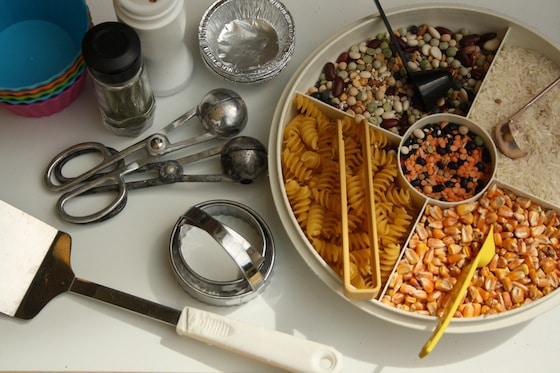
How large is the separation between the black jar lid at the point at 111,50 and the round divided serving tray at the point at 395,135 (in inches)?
10.1

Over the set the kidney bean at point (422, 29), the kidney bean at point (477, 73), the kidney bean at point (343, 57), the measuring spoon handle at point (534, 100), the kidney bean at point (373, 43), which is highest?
the kidney bean at point (343, 57)

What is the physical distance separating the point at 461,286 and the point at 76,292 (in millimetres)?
572

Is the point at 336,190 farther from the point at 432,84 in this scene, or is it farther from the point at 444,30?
the point at 444,30

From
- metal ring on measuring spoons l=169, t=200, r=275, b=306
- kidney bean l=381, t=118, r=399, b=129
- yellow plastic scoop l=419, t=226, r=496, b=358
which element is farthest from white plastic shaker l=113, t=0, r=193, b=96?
yellow plastic scoop l=419, t=226, r=496, b=358

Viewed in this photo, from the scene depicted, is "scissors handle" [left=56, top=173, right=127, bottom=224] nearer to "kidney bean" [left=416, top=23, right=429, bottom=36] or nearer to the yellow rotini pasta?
the yellow rotini pasta

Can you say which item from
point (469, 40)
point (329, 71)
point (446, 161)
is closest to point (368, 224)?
point (446, 161)

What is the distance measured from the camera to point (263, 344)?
1.01m

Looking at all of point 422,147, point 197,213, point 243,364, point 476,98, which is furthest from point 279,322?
point 476,98

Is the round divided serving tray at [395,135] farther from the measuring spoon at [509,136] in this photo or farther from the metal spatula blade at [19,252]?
the metal spatula blade at [19,252]

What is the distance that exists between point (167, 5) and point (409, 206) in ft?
1.59

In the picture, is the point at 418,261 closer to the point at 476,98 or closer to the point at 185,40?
the point at 476,98

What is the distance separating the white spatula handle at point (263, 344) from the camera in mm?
993

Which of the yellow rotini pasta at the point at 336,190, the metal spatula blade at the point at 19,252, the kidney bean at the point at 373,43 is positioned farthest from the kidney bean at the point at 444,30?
the metal spatula blade at the point at 19,252

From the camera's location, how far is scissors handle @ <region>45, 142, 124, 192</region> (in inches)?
46.0
